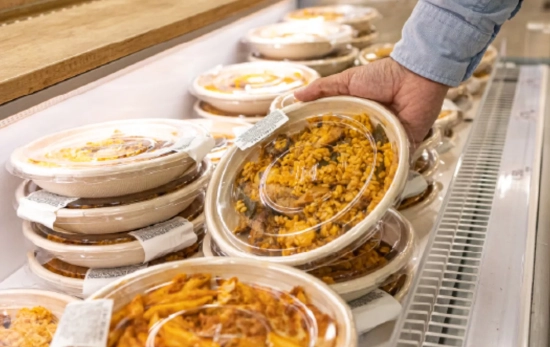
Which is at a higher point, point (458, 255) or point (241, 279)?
point (241, 279)

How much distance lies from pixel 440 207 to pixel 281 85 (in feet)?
2.35

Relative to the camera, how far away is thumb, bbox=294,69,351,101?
1.39 m

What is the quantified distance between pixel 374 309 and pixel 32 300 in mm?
616

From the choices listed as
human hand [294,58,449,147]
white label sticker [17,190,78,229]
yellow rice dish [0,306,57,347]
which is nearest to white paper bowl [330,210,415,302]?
human hand [294,58,449,147]

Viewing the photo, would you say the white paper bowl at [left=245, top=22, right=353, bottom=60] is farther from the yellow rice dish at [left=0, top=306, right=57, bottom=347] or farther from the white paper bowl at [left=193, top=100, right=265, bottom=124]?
the yellow rice dish at [left=0, top=306, right=57, bottom=347]

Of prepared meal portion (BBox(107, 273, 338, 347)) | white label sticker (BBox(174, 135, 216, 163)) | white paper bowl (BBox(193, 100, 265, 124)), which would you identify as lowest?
white paper bowl (BBox(193, 100, 265, 124))

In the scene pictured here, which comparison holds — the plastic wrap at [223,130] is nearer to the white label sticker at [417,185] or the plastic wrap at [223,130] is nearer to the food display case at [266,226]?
the food display case at [266,226]

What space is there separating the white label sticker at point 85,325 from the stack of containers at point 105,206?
0.38 metres

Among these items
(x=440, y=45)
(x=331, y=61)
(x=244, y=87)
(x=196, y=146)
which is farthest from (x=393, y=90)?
(x=331, y=61)

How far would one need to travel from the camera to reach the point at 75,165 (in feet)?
4.03

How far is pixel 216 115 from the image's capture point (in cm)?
192

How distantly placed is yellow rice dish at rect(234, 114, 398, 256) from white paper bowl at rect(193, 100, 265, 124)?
52 cm

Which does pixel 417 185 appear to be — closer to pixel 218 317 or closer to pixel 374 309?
pixel 374 309

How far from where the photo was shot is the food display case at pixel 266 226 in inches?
34.8
